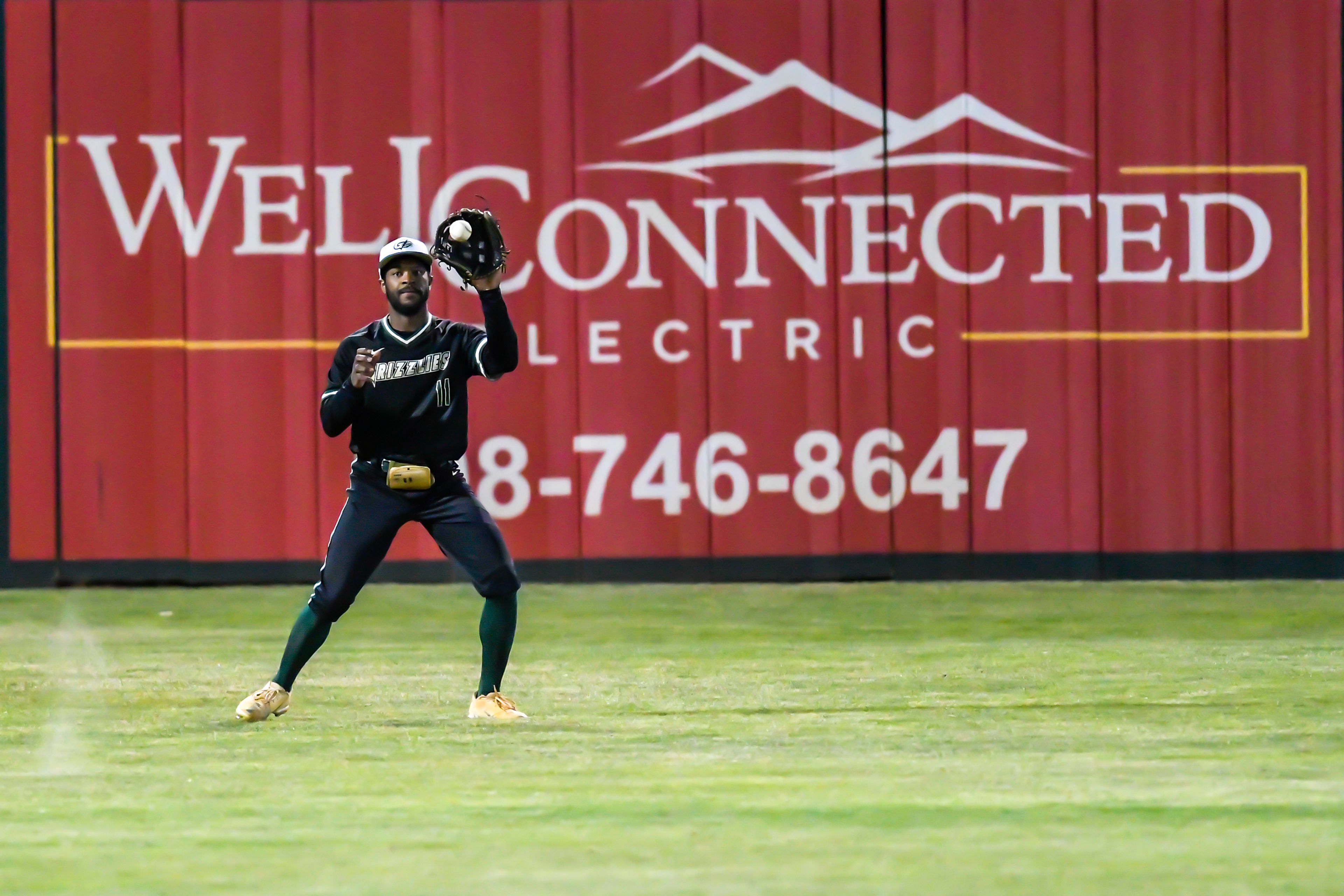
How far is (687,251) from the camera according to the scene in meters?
14.3

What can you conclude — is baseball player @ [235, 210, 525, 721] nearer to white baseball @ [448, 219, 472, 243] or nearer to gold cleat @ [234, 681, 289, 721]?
gold cleat @ [234, 681, 289, 721]

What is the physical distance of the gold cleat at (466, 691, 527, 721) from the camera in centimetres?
818

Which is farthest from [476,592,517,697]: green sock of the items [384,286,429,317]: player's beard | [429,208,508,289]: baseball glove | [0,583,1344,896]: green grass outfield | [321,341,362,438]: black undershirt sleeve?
[429,208,508,289]: baseball glove

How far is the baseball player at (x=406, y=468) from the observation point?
809 cm

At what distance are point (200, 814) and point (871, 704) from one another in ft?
10.7

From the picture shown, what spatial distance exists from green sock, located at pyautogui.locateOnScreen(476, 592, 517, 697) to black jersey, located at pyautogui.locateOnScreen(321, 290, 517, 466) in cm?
57

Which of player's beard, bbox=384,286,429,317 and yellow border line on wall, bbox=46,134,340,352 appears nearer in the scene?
player's beard, bbox=384,286,429,317

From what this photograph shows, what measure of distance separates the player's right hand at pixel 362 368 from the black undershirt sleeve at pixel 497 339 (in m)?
0.40

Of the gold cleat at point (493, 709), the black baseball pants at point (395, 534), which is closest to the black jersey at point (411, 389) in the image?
the black baseball pants at point (395, 534)

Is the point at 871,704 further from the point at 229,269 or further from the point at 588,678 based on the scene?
the point at 229,269

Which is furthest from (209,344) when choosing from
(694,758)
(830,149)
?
(694,758)

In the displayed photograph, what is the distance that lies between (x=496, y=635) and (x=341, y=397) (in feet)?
3.43

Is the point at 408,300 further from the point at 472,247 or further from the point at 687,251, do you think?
the point at 687,251

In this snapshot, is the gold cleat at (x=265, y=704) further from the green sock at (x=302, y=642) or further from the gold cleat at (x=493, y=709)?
the gold cleat at (x=493, y=709)
